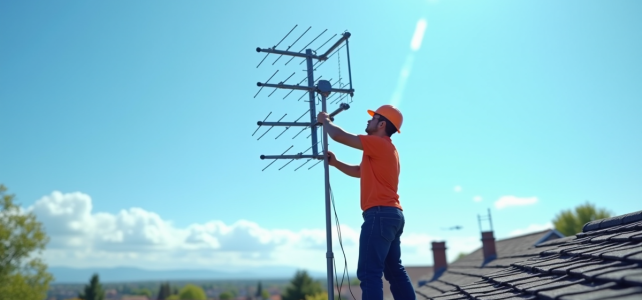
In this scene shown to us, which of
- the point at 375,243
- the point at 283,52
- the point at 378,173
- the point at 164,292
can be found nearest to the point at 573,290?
the point at 375,243

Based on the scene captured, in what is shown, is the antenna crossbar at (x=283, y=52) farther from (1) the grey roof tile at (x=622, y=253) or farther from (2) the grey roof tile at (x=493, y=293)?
(1) the grey roof tile at (x=622, y=253)

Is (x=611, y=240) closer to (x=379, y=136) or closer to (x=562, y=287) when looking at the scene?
(x=562, y=287)

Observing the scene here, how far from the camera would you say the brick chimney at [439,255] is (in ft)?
59.5

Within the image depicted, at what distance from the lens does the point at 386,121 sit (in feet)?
12.2

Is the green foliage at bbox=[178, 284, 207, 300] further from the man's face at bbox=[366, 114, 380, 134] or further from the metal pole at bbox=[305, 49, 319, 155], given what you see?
the man's face at bbox=[366, 114, 380, 134]

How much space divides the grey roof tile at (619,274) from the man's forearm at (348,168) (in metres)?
2.07

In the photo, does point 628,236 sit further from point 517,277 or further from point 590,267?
point 517,277

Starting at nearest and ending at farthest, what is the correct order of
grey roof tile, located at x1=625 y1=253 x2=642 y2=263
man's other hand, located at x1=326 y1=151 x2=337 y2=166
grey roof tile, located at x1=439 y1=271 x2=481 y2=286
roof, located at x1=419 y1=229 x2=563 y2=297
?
grey roof tile, located at x1=625 y1=253 x2=642 y2=263, man's other hand, located at x1=326 y1=151 x2=337 y2=166, grey roof tile, located at x1=439 y1=271 x2=481 y2=286, roof, located at x1=419 y1=229 x2=563 y2=297

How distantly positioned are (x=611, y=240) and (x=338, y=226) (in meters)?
1.96

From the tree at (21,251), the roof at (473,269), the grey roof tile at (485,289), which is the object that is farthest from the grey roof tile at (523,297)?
the tree at (21,251)

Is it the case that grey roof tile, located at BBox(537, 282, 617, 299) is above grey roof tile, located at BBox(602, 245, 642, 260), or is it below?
below

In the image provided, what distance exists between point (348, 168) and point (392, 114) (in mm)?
677

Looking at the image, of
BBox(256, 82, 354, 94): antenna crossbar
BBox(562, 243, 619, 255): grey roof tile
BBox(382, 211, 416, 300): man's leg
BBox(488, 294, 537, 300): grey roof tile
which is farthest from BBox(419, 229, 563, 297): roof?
BBox(256, 82, 354, 94): antenna crossbar

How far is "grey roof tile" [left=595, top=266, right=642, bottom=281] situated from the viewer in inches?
84.0
